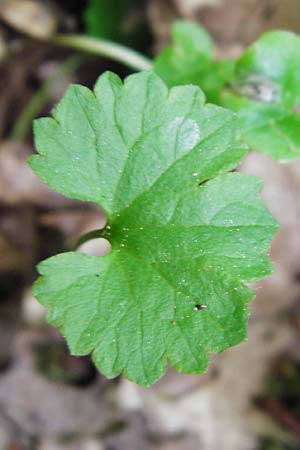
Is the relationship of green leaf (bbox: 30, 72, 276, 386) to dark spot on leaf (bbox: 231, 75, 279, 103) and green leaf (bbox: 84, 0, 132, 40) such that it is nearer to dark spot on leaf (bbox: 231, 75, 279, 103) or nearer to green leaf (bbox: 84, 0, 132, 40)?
dark spot on leaf (bbox: 231, 75, 279, 103)

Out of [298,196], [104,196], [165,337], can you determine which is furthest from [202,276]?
[298,196]

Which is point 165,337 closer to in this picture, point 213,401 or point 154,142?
point 154,142

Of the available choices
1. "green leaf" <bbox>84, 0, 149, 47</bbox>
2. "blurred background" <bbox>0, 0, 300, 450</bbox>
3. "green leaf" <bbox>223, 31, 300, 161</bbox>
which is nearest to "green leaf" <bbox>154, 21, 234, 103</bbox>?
"green leaf" <bbox>223, 31, 300, 161</bbox>

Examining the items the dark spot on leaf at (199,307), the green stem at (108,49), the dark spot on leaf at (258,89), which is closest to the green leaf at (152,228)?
the dark spot on leaf at (199,307)

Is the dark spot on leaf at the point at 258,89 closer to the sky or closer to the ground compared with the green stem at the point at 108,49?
closer to the ground

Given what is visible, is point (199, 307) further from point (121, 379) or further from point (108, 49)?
point (108, 49)

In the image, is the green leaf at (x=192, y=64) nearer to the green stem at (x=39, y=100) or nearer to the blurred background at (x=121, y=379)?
the blurred background at (x=121, y=379)

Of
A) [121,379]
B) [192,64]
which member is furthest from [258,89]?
[121,379]

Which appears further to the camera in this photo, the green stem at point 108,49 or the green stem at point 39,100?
the green stem at point 39,100
